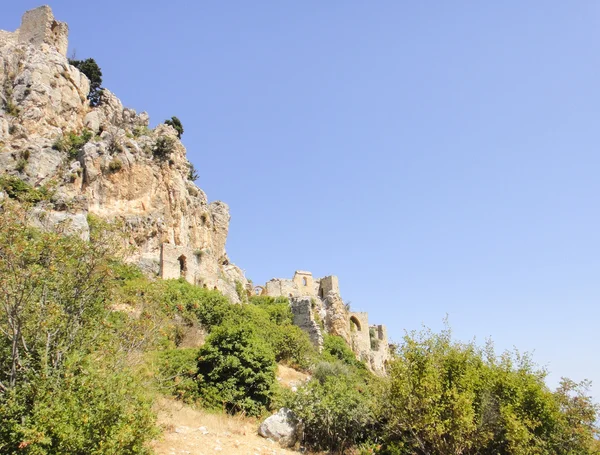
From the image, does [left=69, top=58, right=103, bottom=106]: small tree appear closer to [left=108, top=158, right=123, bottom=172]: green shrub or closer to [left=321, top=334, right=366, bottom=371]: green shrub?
[left=108, top=158, right=123, bottom=172]: green shrub

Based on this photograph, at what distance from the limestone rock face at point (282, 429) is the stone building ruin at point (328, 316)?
51.1 feet

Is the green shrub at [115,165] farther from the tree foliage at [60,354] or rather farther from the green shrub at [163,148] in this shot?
the tree foliage at [60,354]

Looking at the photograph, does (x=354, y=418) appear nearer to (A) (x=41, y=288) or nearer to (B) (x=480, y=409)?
(B) (x=480, y=409)

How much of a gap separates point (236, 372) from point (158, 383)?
388cm

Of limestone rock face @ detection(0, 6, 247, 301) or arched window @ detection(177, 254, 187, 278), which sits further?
arched window @ detection(177, 254, 187, 278)

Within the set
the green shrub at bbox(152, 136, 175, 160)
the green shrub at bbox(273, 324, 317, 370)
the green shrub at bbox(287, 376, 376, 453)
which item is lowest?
the green shrub at bbox(287, 376, 376, 453)

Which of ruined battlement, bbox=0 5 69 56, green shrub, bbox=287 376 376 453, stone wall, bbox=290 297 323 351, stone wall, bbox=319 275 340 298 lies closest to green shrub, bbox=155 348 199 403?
green shrub, bbox=287 376 376 453

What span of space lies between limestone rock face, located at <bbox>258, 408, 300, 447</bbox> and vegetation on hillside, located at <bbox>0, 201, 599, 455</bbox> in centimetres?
31

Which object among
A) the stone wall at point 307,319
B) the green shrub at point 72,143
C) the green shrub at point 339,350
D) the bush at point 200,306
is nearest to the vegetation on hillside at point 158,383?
the bush at point 200,306

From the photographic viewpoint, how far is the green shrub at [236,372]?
1367 cm

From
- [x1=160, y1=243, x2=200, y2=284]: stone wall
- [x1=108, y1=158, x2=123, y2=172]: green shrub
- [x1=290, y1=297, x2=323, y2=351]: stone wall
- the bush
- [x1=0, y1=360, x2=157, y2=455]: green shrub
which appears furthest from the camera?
[x1=108, y1=158, x2=123, y2=172]: green shrub

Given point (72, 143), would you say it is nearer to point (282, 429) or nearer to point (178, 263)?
point (178, 263)

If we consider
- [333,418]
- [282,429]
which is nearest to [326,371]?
[333,418]

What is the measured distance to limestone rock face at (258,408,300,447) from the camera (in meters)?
11.6
